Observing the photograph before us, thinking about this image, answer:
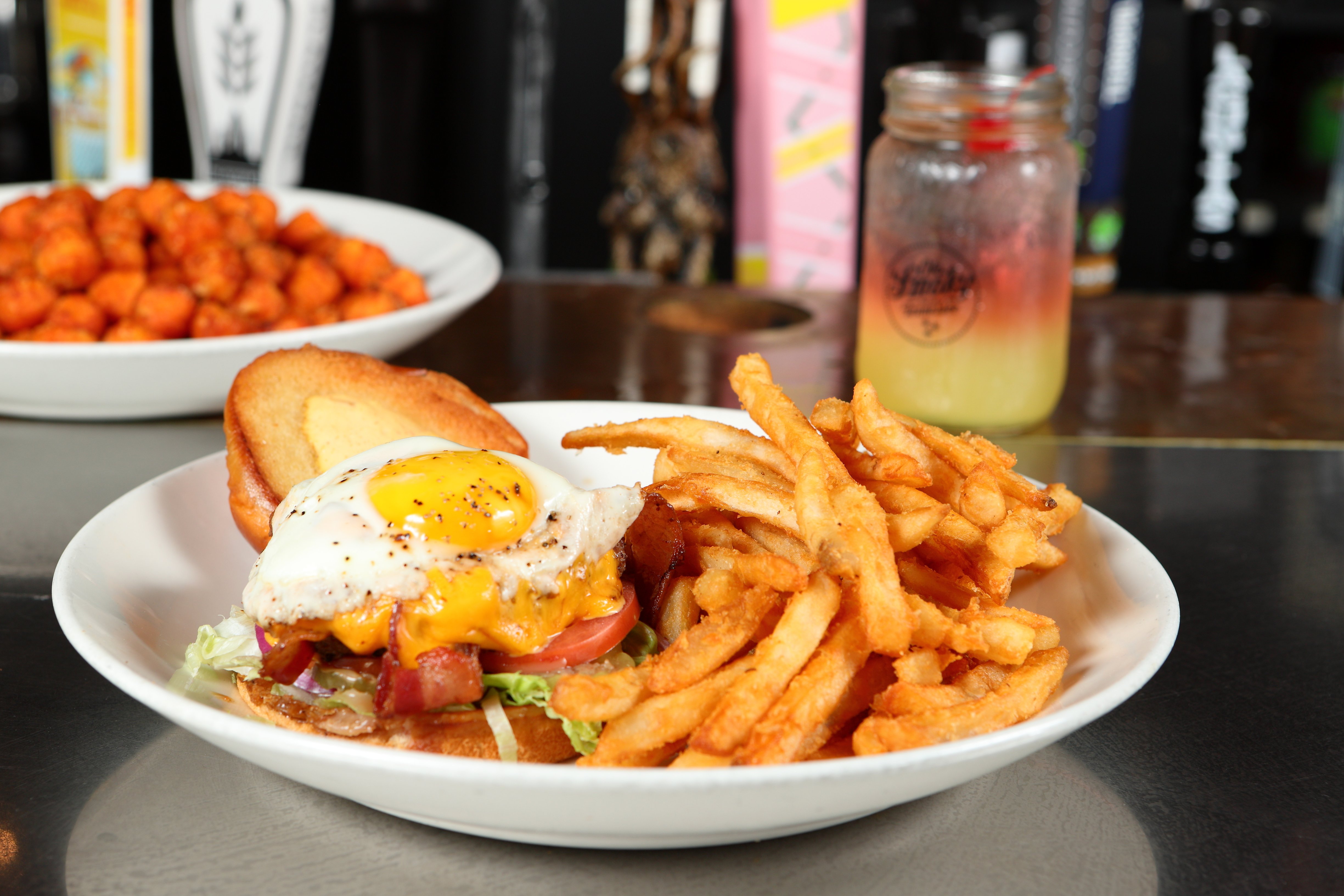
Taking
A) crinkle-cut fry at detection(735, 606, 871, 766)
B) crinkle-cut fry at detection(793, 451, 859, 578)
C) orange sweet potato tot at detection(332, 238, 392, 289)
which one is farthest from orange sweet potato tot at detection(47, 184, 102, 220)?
crinkle-cut fry at detection(735, 606, 871, 766)

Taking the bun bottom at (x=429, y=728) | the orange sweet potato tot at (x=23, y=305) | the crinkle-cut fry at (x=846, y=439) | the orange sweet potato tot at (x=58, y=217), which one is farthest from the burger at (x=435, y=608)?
the orange sweet potato tot at (x=58, y=217)

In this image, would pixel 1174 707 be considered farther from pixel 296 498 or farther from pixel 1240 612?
pixel 296 498

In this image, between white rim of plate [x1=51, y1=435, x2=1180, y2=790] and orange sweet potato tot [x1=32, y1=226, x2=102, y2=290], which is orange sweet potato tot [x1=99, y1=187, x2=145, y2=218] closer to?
orange sweet potato tot [x1=32, y1=226, x2=102, y2=290]

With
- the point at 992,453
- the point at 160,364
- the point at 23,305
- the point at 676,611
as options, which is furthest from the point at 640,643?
the point at 23,305

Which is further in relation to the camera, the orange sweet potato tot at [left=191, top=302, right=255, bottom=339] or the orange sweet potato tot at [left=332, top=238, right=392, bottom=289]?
the orange sweet potato tot at [left=332, top=238, right=392, bottom=289]

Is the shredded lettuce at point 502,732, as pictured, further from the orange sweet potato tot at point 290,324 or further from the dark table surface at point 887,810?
the orange sweet potato tot at point 290,324

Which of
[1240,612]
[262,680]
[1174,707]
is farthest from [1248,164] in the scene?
[262,680]
